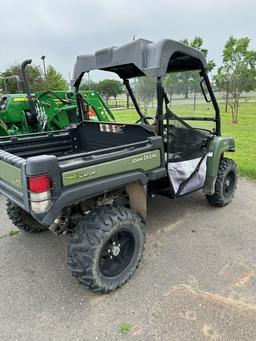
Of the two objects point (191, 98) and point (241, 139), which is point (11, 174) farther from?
point (241, 139)

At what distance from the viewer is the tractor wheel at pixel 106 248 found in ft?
7.82

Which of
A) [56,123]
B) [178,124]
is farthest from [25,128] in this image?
[178,124]

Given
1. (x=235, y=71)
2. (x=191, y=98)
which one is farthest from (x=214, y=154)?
(x=235, y=71)

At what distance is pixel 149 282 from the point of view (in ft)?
8.79

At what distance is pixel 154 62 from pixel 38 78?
25.9 m

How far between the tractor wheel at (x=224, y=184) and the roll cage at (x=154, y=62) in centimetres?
48

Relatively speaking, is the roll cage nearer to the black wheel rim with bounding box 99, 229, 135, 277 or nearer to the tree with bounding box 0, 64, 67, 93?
the black wheel rim with bounding box 99, 229, 135, 277

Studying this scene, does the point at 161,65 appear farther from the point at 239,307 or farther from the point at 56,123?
the point at 56,123

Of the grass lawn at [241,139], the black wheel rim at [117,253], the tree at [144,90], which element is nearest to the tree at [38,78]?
the grass lawn at [241,139]

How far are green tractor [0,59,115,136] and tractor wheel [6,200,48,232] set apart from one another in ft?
10.2

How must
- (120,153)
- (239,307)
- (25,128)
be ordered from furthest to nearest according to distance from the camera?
(25,128) → (120,153) → (239,307)

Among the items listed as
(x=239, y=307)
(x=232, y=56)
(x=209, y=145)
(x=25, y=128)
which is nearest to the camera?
(x=239, y=307)

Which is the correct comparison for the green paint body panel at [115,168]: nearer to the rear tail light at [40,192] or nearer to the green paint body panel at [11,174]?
the rear tail light at [40,192]

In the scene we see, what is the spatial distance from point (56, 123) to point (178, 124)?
13.7ft
